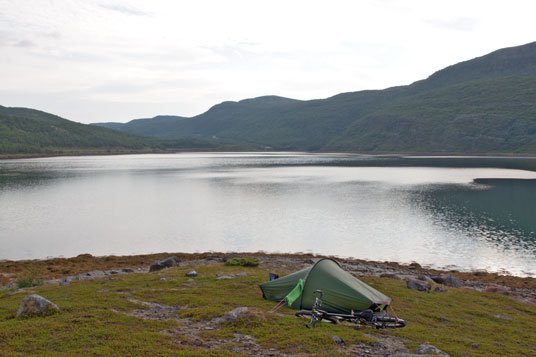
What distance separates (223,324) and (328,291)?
481cm

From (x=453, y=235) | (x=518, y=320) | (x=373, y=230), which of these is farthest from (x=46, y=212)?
(x=518, y=320)

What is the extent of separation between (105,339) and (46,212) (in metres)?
51.8

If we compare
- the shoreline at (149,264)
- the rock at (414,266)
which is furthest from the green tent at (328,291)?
the rock at (414,266)

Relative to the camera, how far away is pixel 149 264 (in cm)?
3009

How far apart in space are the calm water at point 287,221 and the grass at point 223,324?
16.3 metres

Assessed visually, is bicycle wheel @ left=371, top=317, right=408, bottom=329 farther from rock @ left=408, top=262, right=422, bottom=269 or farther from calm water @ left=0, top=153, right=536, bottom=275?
calm water @ left=0, top=153, right=536, bottom=275

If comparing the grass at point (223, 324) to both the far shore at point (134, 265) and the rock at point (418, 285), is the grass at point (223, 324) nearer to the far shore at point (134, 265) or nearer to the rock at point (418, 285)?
the rock at point (418, 285)

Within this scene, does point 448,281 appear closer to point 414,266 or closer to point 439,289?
point 439,289

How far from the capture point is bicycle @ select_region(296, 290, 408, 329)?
1475cm

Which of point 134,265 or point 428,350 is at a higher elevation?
point 428,350

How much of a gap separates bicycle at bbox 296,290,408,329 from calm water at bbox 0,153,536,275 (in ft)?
70.5

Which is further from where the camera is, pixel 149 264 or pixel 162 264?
pixel 149 264

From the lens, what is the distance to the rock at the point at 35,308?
46.9 ft

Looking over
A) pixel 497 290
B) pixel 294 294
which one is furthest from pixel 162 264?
pixel 497 290
